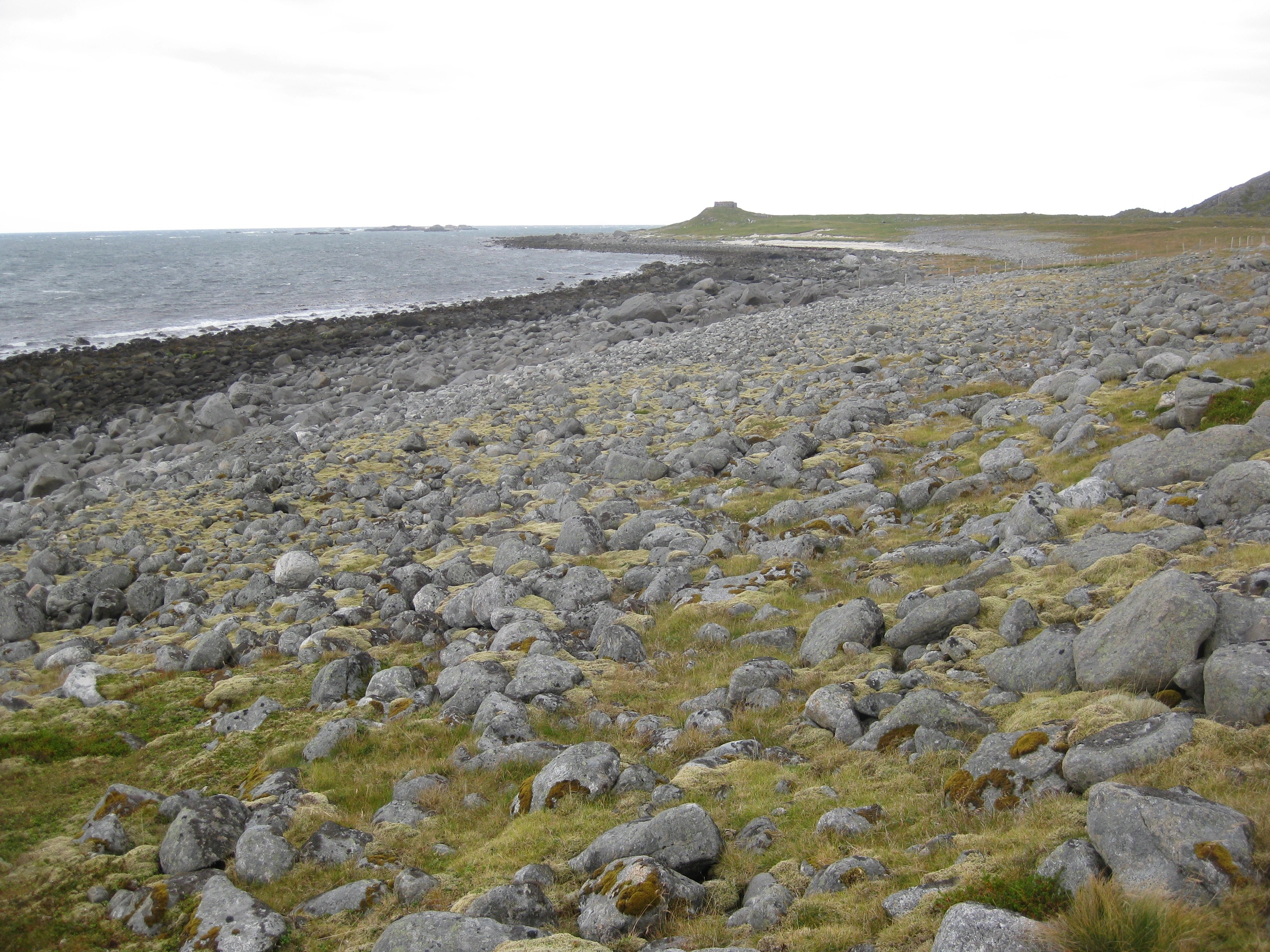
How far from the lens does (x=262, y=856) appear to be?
24.3 feet

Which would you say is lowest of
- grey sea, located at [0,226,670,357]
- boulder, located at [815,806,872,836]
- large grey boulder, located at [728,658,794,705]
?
large grey boulder, located at [728,658,794,705]

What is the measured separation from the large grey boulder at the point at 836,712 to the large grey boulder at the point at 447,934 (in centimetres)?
374

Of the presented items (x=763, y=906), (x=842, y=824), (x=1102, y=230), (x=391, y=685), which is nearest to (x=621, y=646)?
(x=391, y=685)

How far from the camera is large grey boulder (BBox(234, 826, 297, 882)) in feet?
23.9

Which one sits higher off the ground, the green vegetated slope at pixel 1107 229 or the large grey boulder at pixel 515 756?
the green vegetated slope at pixel 1107 229

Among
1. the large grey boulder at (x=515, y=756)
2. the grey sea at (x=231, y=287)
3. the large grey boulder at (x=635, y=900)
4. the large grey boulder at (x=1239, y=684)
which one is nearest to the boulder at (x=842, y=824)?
the large grey boulder at (x=635, y=900)

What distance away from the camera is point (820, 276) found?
7525 cm

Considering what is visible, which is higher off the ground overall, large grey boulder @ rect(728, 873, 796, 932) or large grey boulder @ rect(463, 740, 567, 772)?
large grey boulder @ rect(728, 873, 796, 932)

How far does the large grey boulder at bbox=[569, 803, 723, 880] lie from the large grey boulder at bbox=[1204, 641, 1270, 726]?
13.5ft

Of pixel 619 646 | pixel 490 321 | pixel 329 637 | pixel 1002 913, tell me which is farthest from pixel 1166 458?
pixel 490 321

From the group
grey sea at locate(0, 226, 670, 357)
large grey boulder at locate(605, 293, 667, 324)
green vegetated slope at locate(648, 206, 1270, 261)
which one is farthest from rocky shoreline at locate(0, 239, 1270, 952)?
green vegetated slope at locate(648, 206, 1270, 261)

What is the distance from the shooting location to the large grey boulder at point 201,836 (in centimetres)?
751

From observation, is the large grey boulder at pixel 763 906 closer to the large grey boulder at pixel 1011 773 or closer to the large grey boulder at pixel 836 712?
the large grey boulder at pixel 1011 773

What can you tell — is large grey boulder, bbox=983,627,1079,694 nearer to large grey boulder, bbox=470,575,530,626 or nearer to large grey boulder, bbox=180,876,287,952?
large grey boulder, bbox=180,876,287,952
